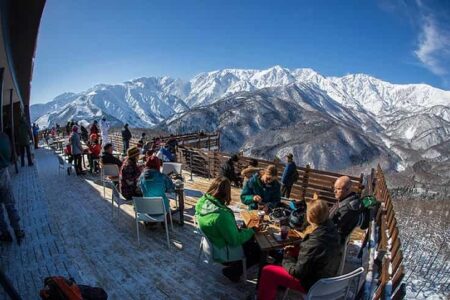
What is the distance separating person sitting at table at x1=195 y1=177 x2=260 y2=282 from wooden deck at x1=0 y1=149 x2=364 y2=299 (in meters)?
0.64

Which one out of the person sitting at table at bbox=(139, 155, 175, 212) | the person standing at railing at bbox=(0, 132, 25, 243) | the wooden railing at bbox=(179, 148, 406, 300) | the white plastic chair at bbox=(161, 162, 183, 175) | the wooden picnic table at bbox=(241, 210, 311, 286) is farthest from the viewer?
the white plastic chair at bbox=(161, 162, 183, 175)

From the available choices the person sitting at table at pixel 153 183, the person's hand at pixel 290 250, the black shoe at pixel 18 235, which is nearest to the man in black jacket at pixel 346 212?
the person's hand at pixel 290 250

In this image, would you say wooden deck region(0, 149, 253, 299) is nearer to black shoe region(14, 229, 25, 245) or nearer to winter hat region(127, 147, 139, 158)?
black shoe region(14, 229, 25, 245)

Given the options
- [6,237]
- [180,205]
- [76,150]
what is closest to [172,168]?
[180,205]

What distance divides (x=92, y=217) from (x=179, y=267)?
3226 millimetres

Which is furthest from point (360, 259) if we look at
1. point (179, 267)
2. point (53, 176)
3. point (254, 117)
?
point (254, 117)

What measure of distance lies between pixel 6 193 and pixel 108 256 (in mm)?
1996

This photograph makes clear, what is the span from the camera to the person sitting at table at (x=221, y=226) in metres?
3.83

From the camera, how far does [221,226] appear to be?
381 centimetres

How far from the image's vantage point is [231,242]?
3.84 m

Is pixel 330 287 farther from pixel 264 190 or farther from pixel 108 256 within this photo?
pixel 108 256

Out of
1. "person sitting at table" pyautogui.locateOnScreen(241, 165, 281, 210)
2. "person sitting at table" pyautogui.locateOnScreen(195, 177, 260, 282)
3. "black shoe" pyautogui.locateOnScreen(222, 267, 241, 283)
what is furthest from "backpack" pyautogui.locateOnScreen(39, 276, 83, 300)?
"person sitting at table" pyautogui.locateOnScreen(241, 165, 281, 210)

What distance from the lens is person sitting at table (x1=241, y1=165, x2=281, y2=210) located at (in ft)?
18.2

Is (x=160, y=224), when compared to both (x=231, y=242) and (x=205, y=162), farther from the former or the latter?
(x=205, y=162)
